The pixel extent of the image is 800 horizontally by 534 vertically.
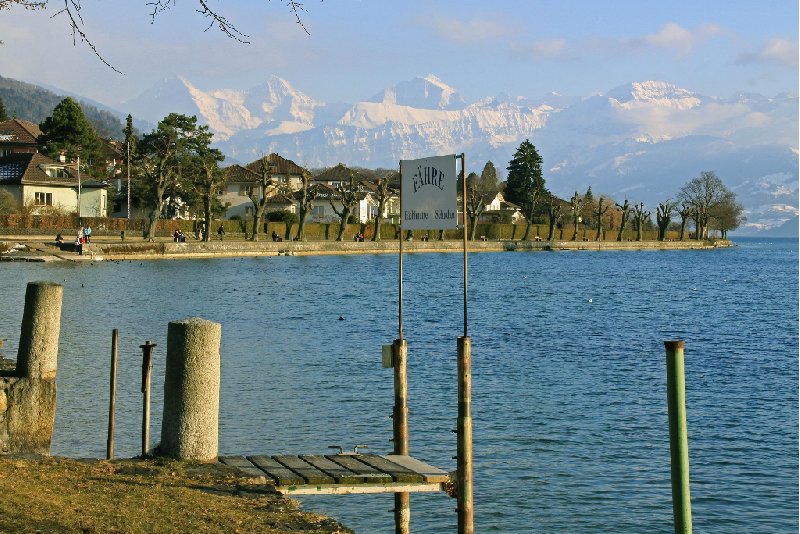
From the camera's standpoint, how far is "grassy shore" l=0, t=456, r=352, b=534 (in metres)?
9.54

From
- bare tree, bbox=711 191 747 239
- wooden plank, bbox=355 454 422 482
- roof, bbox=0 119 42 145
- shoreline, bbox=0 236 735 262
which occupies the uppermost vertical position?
roof, bbox=0 119 42 145

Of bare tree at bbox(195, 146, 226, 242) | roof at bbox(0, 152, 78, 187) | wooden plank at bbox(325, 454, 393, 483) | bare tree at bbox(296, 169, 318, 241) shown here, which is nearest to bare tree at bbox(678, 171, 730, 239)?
bare tree at bbox(296, 169, 318, 241)

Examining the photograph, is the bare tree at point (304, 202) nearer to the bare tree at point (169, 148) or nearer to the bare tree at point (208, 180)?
the bare tree at point (208, 180)

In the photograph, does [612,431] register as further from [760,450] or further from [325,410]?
[325,410]

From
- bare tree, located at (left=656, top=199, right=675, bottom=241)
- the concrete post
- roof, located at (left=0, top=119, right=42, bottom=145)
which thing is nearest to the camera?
the concrete post

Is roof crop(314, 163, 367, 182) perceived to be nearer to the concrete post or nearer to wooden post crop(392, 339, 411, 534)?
wooden post crop(392, 339, 411, 534)

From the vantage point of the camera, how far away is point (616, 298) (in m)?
64.1

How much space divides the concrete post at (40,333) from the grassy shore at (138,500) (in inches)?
55.0

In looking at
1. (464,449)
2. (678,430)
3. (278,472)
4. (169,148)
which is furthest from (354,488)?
(169,148)

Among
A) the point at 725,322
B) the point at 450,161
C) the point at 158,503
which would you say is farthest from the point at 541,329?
the point at 158,503

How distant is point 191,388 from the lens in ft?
38.7

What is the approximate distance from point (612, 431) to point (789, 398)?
7.30 meters

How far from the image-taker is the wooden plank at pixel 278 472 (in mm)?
11609

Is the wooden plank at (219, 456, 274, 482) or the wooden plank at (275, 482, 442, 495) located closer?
the wooden plank at (275, 482, 442, 495)
